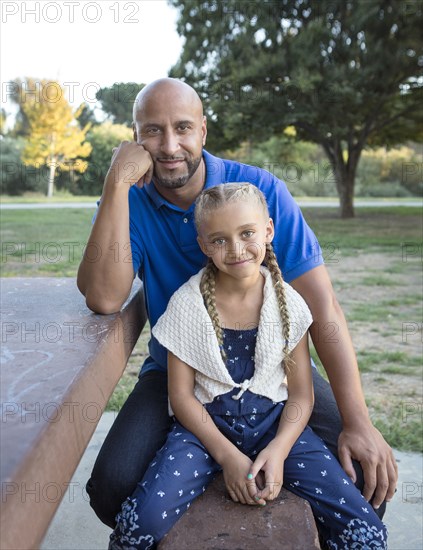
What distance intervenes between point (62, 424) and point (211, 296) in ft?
2.80

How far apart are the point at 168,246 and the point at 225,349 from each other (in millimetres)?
489

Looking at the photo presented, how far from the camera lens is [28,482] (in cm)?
79

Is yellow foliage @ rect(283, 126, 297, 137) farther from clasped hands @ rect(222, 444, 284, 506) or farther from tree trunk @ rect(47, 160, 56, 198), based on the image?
clasped hands @ rect(222, 444, 284, 506)

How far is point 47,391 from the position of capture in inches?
42.1

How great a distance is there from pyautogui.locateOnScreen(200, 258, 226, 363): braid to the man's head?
1.29ft

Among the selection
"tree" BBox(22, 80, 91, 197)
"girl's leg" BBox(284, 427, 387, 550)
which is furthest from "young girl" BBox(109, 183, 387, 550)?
"tree" BBox(22, 80, 91, 197)

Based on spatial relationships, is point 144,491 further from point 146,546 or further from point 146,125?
point 146,125

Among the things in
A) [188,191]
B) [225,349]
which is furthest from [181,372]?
[188,191]

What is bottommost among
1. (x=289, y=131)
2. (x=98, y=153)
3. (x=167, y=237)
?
(x=167, y=237)

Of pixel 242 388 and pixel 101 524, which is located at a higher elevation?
pixel 242 388

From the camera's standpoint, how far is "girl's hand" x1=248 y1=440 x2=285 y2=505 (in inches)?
56.4

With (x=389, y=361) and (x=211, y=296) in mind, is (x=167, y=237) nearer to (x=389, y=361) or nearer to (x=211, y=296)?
(x=211, y=296)

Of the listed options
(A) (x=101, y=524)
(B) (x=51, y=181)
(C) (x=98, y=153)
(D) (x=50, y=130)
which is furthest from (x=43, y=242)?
(C) (x=98, y=153)

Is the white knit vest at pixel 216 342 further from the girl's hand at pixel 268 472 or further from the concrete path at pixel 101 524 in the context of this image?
the concrete path at pixel 101 524
